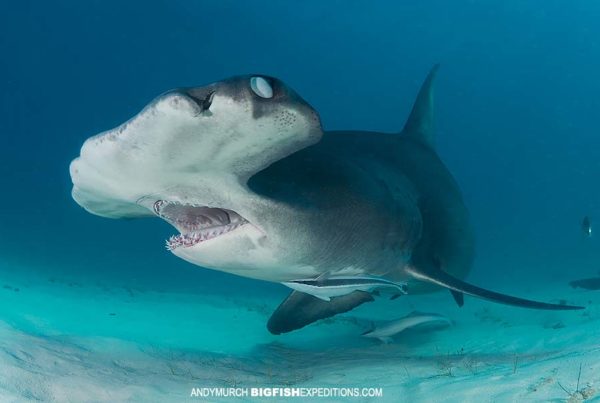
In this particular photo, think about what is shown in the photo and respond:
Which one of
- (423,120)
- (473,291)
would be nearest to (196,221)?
(473,291)

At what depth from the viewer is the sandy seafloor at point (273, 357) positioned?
3646mm

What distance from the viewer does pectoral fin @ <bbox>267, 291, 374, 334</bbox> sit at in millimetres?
5238

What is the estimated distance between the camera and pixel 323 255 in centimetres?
357

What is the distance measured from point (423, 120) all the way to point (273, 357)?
14.9 feet

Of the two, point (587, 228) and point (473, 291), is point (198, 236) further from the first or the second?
point (587, 228)

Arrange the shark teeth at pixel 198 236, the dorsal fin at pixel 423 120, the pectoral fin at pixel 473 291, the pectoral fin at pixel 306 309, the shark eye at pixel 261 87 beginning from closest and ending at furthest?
1. the shark eye at pixel 261 87
2. the shark teeth at pixel 198 236
3. the pectoral fin at pixel 473 291
4. the pectoral fin at pixel 306 309
5. the dorsal fin at pixel 423 120

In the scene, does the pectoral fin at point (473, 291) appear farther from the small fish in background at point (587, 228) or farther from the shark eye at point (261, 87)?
the small fish in background at point (587, 228)

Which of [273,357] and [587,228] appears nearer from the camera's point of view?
[273,357]

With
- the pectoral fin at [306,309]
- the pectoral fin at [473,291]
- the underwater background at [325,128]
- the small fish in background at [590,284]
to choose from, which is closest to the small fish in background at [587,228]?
the underwater background at [325,128]

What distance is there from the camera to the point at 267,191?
294cm

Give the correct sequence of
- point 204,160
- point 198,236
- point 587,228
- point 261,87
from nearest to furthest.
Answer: point 261,87 → point 204,160 → point 198,236 → point 587,228

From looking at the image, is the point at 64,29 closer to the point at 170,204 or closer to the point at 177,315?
the point at 177,315

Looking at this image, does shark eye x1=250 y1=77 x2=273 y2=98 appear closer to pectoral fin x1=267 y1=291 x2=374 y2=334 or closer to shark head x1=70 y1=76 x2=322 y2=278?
shark head x1=70 y1=76 x2=322 y2=278

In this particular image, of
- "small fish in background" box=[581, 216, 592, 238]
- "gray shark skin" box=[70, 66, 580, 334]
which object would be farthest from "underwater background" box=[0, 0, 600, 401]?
"small fish in background" box=[581, 216, 592, 238]
